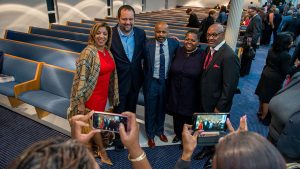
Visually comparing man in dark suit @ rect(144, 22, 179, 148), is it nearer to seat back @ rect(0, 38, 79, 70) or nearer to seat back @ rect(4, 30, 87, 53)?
seat back @ rect(0, 38, 79, 70)

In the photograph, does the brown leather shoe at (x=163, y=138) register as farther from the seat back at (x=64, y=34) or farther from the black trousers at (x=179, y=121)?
the seat back at (x=64, y=34)

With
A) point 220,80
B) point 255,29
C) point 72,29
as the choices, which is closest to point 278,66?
point 220,80

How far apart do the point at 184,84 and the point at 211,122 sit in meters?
1.13

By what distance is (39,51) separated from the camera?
14.3ft

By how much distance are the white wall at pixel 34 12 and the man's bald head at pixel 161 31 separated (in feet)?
17.4

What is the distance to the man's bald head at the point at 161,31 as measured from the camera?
2.52 m

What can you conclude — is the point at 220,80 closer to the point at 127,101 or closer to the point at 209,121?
the point at 209,121

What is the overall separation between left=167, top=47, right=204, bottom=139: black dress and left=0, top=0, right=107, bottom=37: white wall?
548 cm

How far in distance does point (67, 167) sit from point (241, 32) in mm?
7125

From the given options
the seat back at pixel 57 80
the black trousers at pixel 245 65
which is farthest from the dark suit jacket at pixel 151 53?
the black trousers at pixel 245 65

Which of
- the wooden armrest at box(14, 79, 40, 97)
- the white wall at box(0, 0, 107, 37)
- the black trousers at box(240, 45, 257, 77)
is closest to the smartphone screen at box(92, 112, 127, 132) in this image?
the wooden armrest at box(14, 79, 40, 97)

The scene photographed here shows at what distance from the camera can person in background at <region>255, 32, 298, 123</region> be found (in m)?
3.09

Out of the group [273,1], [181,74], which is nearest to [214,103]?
[181,74]

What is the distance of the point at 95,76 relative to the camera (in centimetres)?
233
